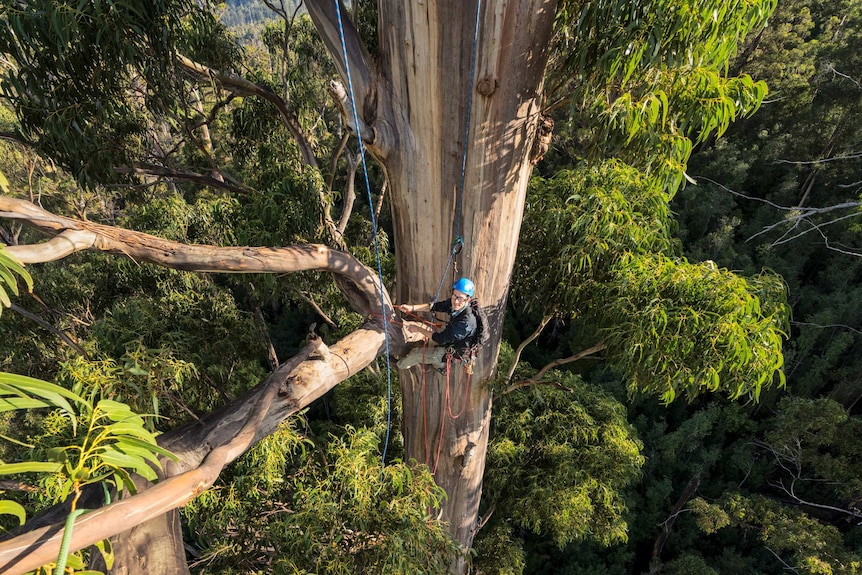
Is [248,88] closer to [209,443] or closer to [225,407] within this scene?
[225,407]

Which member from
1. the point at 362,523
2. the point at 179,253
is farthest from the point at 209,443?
the point at 362,523

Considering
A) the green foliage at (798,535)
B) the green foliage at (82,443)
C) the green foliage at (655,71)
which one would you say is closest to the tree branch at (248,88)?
the green foliage at (655,71)

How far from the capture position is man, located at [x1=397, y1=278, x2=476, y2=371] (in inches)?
94.4

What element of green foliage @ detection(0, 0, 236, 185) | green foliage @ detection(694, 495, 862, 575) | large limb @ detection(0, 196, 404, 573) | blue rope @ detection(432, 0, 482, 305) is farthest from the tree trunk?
green foliage @ detection(694, 495, 862, 575)

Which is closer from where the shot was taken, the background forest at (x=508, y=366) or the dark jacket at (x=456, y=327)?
the dark jacket at (x=456, y=327)

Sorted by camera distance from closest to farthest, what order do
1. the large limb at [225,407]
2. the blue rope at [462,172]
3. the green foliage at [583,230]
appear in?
the large limb at [225,407] → the blue rope at [462,172] → the green foliage at [583,230]

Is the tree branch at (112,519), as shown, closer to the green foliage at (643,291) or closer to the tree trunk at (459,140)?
the tree trunk at (459,140)

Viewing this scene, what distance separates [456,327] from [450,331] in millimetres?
40

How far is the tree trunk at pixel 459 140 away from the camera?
194 centimetres

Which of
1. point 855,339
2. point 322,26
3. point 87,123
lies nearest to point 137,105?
point 87,123

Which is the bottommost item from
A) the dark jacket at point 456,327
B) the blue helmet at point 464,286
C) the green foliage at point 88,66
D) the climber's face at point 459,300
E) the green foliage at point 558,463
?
the green foliage at point 558,463

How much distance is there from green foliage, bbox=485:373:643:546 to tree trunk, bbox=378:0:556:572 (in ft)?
5.08

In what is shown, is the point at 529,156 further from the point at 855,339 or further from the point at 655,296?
the point at 855,339

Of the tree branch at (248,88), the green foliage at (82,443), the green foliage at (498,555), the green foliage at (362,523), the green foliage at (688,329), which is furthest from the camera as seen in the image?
the green foliage at (498,555)
